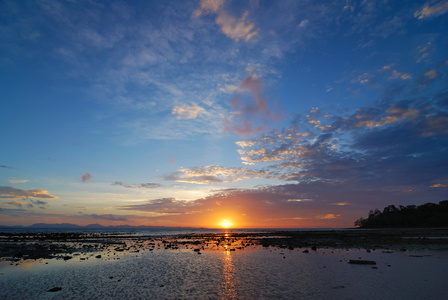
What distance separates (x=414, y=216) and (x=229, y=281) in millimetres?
175743

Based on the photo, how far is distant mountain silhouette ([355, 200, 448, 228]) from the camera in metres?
136

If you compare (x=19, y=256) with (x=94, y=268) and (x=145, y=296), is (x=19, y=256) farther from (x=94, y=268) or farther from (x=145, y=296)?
(x=145, y=296)

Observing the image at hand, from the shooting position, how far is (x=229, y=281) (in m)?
18.6

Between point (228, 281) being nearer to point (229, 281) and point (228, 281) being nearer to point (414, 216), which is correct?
point (229, 281)

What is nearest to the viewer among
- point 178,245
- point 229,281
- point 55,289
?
point 55,289

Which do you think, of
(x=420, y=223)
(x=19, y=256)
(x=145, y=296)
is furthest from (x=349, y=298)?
(x=420, y=223)

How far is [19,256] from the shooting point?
32406 millimetres

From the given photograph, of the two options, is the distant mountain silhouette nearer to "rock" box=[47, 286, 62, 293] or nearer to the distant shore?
the distant shore

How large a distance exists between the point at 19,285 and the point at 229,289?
15277 mm

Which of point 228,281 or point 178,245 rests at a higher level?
point 228,281

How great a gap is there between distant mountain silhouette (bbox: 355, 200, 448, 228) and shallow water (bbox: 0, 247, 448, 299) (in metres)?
145

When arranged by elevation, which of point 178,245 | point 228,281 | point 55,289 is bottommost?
point 178,245

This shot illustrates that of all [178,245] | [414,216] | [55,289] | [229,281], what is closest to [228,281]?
[229,281]

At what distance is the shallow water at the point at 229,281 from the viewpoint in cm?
1520
